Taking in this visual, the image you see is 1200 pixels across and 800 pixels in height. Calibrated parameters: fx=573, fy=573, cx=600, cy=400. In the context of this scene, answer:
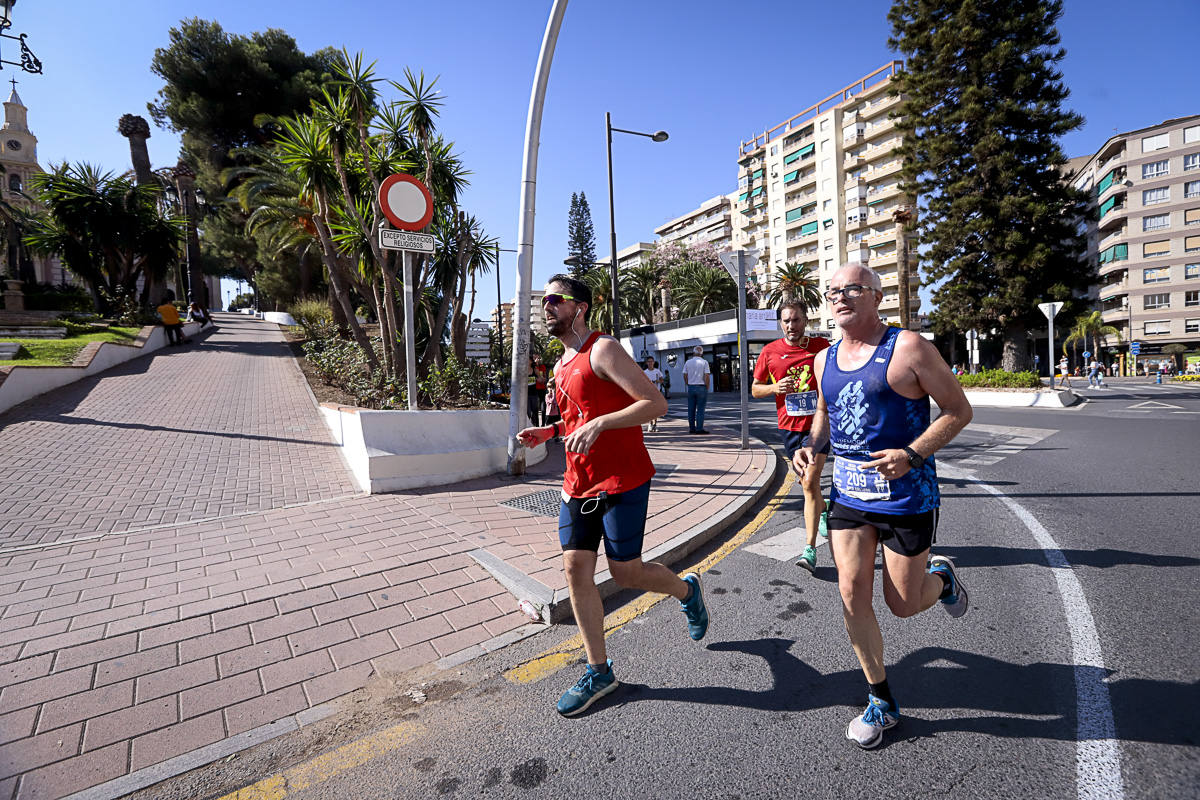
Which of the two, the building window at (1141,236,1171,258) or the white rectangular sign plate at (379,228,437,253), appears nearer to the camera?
the white rectangular sign plate at (379,228,437,253)

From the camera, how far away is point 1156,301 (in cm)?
4938

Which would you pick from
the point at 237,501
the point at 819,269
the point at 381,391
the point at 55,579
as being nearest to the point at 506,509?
the point at 237,501

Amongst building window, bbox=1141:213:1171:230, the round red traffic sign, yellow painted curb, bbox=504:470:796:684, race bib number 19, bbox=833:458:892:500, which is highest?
building window, bbox=1141:213:1171:230

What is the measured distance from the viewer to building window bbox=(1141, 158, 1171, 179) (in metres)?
48.0

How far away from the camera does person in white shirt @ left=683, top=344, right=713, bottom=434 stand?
11203 millimetres

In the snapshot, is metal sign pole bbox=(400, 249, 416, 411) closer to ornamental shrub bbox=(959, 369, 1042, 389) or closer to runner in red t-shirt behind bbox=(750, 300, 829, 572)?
runner in red t-shirt behind bbox=(750, 300, 829, 572)

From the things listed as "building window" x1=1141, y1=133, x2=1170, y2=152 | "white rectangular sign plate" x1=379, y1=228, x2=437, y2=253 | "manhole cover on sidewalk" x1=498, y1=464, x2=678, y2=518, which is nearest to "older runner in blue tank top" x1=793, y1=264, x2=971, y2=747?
"manhole cover on sidewalk" x1=498, y1=464, x2=678, y2=518

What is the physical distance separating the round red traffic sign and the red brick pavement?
3.07 meters

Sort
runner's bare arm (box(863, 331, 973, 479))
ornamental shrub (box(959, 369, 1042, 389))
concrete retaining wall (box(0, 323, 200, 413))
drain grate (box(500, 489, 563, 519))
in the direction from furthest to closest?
ornamental shrub (box(959, 369, 1042, 389)), concrete retaining wall (box(0, 323, 200, 413)), drain grate (box(500, 489, 563, 519)), runner's bare arm (box(863, 331, 973, 479))

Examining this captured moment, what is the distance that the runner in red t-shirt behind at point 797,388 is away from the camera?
4082 millimetres

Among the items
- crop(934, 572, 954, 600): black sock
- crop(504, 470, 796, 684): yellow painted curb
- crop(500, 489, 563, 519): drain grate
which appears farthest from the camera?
crop(500, 489, 563, 519): drain grate

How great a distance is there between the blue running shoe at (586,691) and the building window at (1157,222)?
2676 inches

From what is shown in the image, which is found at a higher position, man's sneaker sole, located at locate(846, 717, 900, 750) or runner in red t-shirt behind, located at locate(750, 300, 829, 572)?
runner in red t-shirt behind, located at locate(750, 300, 829, 572)

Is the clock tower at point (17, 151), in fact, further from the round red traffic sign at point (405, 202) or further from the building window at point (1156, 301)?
the building window at point (1156, 301)
